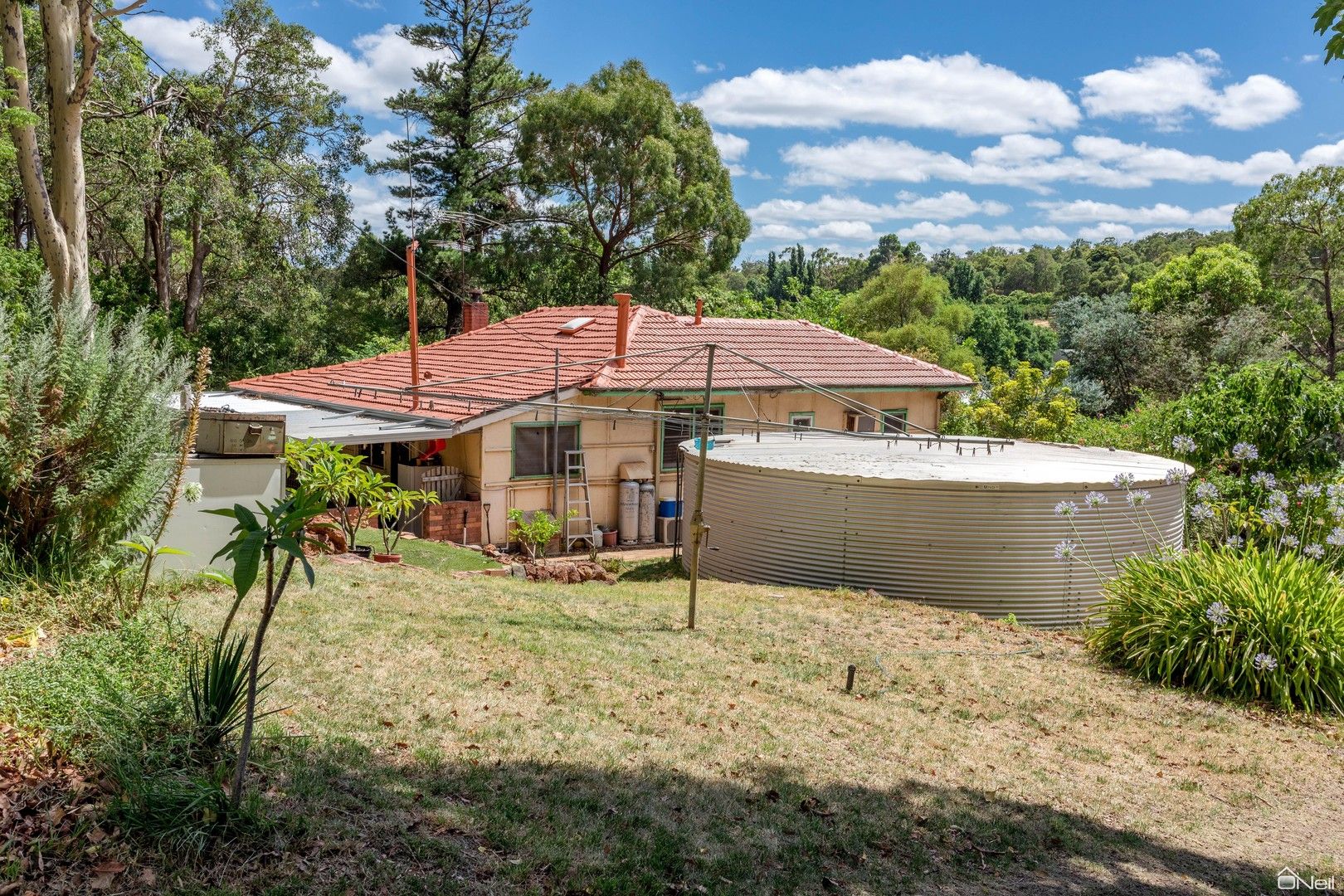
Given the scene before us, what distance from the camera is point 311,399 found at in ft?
68.2

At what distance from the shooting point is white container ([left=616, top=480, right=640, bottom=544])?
1883 cm

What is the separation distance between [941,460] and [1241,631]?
609cm

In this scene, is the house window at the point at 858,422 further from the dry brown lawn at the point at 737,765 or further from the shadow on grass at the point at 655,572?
the dry brown lawn at the point at 737,765

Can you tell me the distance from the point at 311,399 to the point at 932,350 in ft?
109

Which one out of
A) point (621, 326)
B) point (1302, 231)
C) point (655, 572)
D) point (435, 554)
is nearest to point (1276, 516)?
point (655, 572)

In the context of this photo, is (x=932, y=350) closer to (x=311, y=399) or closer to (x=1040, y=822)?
(x=311, y=399)

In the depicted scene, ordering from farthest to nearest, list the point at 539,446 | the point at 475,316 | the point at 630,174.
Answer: the point at 630,174
the point at 475,316
the point at 539,446

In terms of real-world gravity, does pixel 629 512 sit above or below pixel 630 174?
below

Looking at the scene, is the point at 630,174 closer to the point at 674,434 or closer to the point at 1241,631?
the point at 674,434

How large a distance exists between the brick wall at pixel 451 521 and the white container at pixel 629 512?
2.86 meters

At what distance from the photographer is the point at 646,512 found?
1925cm

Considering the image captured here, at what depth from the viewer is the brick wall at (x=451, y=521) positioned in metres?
16.8

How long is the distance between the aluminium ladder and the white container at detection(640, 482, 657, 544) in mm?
1099

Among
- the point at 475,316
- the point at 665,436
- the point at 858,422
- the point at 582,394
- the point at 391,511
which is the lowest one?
the point at 391,511
